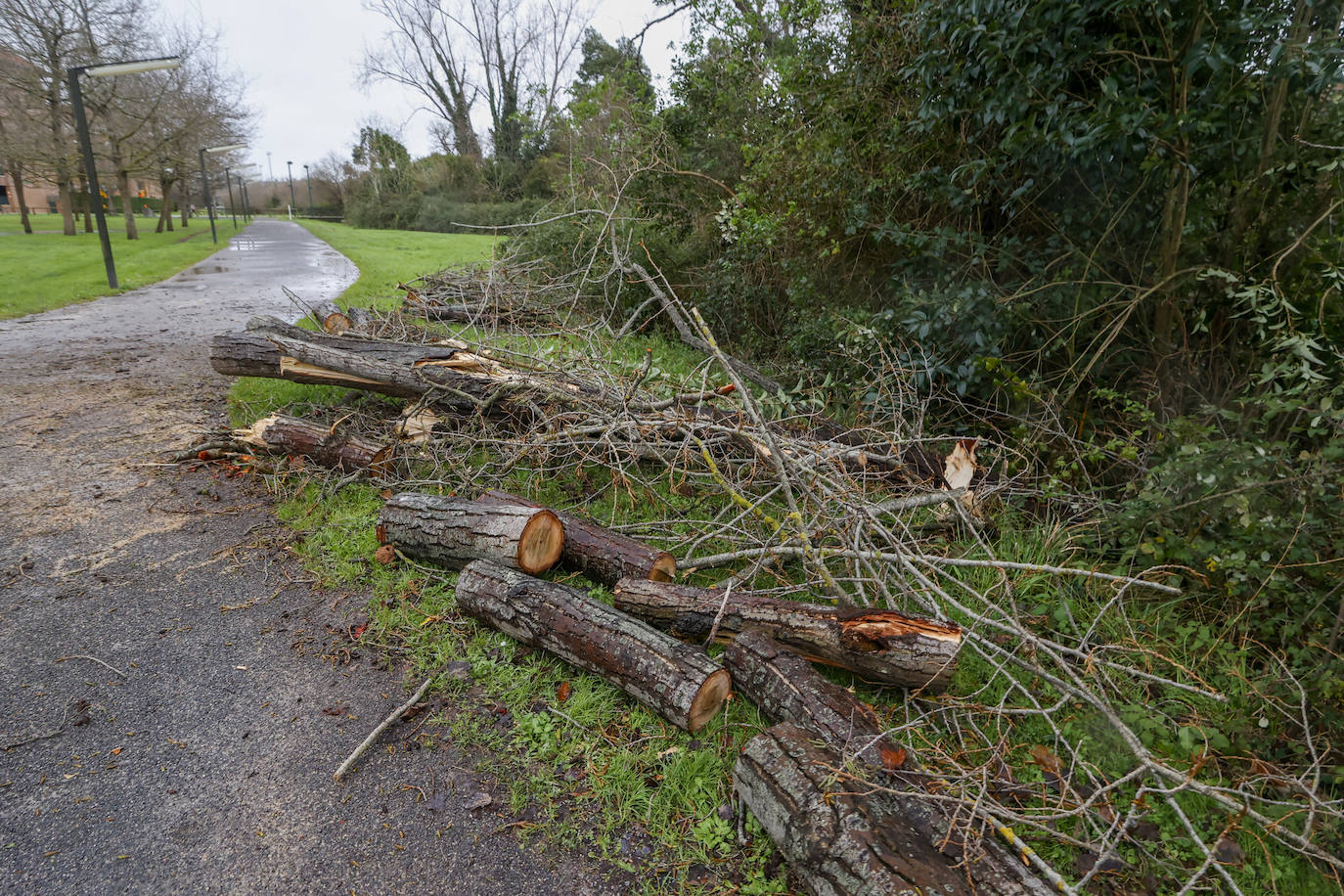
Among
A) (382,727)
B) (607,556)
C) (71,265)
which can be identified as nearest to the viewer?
(382,727)

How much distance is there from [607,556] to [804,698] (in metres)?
1.41

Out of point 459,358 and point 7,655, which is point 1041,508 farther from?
point 7,655

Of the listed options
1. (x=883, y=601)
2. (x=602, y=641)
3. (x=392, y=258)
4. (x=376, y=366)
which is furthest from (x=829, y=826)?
(x=392, y=258)

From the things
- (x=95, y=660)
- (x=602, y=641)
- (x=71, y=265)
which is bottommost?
(x=95, y=660)

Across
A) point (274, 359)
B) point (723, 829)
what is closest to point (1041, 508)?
point (723, 829)

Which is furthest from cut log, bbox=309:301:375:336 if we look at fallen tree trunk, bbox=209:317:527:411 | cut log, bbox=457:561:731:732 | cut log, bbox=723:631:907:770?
cut log, bbox=723:631:907:770

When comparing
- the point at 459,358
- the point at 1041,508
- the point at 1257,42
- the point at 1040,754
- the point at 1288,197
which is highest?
the point at 1257,42

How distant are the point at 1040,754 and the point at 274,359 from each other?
21.4 feet

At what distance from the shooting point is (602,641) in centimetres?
293

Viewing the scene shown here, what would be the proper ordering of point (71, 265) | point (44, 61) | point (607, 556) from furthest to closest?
point (44, 61), point (71, 265), point (607, 556)

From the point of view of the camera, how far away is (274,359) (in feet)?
19.4

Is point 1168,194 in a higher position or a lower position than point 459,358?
higher

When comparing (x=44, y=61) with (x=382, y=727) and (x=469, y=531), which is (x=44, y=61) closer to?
(x=469, y=531)

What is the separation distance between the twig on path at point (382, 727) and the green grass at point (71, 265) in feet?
39.5
